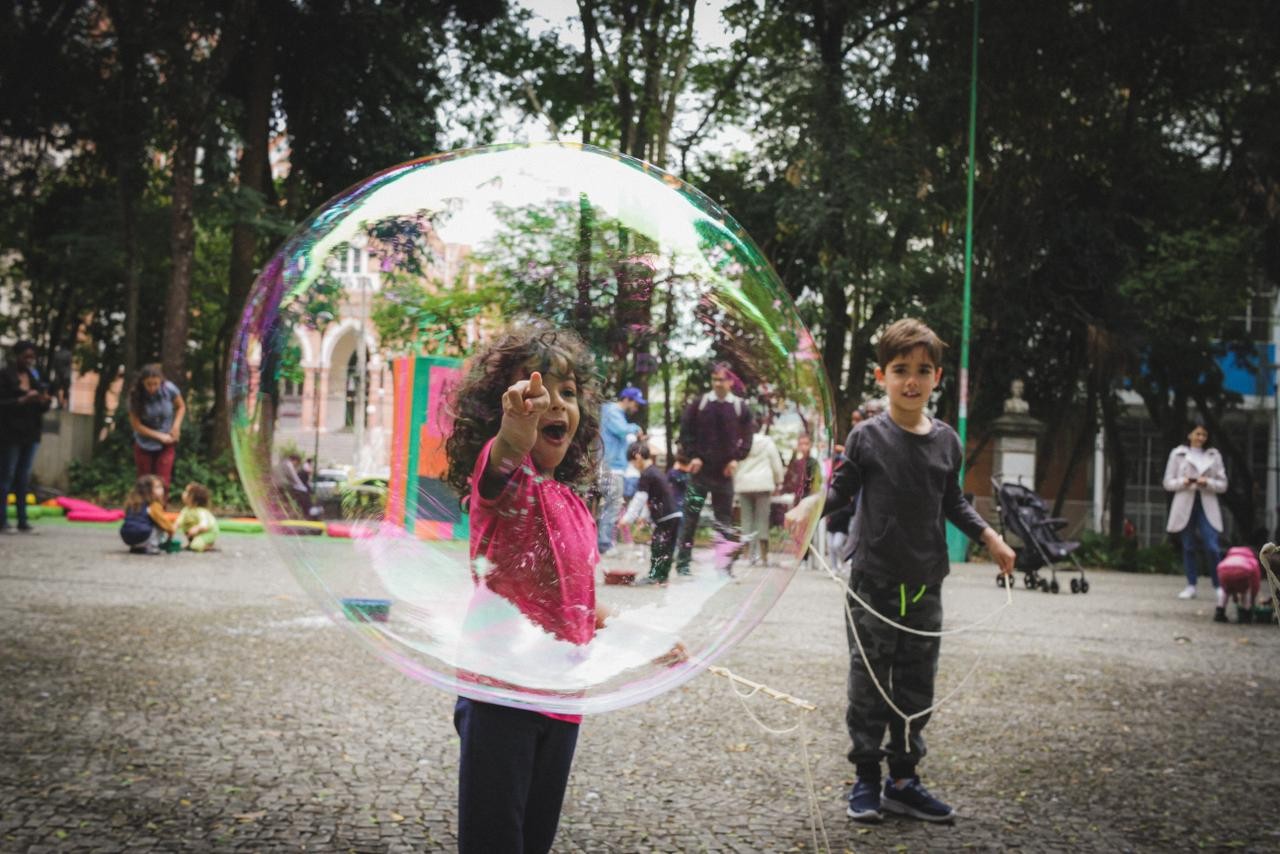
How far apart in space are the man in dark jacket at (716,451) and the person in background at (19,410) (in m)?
9.67

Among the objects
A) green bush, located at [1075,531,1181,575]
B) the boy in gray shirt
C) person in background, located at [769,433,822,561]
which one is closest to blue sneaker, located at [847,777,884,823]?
the boy in gray shirt

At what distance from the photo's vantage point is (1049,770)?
4.42 metres

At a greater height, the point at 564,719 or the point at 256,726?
the point at 564,719

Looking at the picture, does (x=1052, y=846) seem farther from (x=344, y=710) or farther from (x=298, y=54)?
(x=298, y=54)

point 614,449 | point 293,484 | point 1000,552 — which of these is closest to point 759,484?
point 614,449

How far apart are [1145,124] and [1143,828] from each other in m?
18.8

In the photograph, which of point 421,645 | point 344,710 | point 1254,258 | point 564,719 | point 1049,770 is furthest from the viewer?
point 1254,258

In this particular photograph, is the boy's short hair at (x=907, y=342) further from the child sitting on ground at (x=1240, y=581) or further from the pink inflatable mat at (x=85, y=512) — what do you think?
the pink inflatable mat at (x=85, y=512)

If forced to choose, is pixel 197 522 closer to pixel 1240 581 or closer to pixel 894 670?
pixel 894 670

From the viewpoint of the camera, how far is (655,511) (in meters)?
2.56

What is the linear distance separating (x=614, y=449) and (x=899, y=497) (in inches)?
72.3

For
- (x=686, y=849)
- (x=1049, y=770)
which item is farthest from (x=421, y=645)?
(x=1049, y=770)

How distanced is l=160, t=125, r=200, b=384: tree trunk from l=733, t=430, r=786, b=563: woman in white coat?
51.6 ft

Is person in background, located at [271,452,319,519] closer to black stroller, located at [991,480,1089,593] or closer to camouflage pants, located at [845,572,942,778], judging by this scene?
camouflage pants, located at [845,572,942,778]
